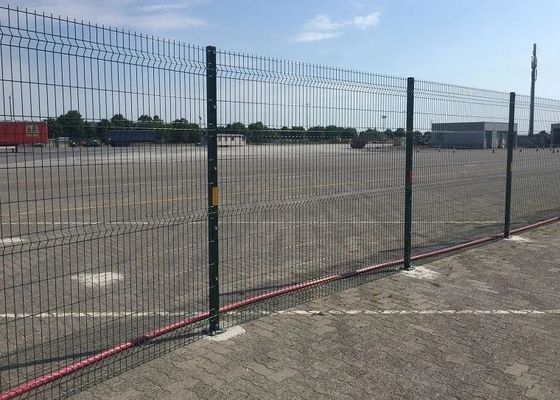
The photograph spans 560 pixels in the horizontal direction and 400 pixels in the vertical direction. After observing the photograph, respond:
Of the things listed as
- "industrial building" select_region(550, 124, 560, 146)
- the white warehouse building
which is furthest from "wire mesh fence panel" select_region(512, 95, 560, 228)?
the white warehouse building

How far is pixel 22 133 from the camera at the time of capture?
3727mm

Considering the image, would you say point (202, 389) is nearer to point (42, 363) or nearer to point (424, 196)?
point (42, 363)

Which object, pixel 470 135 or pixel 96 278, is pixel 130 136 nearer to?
pixel 96 278

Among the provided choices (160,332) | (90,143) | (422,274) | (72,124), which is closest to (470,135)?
(422,274)

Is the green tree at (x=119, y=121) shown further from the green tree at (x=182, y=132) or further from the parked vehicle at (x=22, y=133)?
the parked vehicle at (x=22, y=133)

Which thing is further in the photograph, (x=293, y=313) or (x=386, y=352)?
(x=293, y=313)

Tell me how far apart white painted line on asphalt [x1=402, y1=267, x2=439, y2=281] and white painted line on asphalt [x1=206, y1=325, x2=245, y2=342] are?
294cm

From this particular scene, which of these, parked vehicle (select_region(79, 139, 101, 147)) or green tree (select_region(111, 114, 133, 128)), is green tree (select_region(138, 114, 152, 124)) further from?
parked vehicle (select_region(79, 139, 101, 147))

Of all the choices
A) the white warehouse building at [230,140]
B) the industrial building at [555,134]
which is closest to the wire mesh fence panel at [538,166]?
the industrial building at [555,134]

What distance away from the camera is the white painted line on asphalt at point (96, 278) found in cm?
679

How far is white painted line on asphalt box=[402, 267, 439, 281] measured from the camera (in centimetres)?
719

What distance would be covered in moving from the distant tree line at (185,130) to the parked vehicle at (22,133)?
75mm

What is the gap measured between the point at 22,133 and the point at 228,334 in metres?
2.57

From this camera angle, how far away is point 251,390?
13.3 feet
